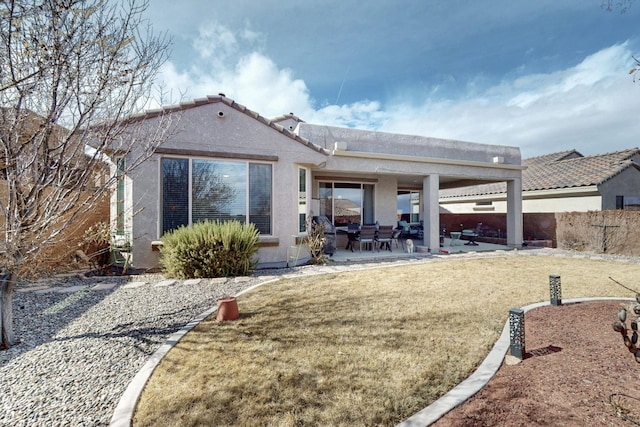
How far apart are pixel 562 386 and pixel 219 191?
9.34 m

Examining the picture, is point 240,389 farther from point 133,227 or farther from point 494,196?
point 494,196

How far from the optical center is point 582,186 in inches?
645

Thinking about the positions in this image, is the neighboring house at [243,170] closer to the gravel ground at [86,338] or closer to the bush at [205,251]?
the bush at [205,251]

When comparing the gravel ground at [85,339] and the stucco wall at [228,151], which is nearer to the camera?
the gravel ground at [85,339]

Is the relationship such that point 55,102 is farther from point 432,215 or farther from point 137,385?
point 432,215

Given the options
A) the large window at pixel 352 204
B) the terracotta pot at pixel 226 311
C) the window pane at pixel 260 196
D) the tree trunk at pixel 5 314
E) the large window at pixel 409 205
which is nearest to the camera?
the tree trunk at pixel 5 314

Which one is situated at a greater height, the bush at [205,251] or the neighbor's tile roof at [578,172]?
the neighbor's tile roof at [578,172]

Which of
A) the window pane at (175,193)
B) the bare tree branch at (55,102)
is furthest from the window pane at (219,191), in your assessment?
the bare tree branch at (55,102)

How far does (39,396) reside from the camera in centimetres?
292

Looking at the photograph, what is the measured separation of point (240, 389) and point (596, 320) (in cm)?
622

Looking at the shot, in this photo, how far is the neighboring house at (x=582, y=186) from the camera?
637 inches

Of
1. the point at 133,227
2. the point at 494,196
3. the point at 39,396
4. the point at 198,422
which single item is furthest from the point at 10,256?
the point at 494,196

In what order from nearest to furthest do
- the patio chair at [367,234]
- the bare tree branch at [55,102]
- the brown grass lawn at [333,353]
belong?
the brown grass lawn at [333,353]
the bare tree branch at [55,102]
the patio chair at [367,234]

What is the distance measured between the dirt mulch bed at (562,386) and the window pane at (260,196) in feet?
26.1
